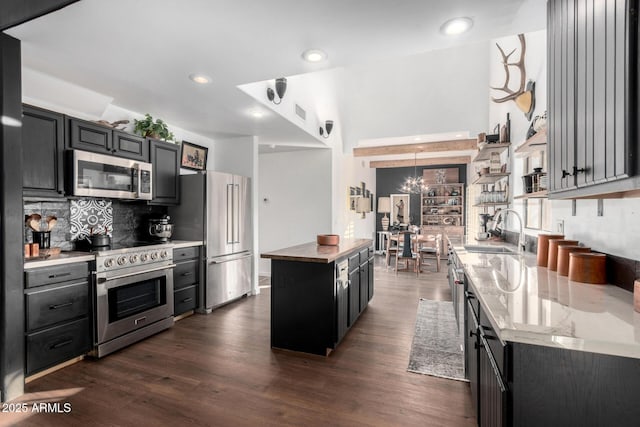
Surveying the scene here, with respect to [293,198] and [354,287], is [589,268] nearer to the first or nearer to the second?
[354,287]

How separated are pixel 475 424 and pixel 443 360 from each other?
81 centimetres

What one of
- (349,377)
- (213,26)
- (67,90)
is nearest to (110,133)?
(67,90)

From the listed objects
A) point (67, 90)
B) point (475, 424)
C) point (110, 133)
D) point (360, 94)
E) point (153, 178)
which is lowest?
point (475, 424)

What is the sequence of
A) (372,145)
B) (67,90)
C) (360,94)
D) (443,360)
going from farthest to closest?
(372,145), (360,94), (67,90), (443,360)

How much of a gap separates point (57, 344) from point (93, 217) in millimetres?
1414

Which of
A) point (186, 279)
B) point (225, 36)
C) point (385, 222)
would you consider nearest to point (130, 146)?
point (186, 279)

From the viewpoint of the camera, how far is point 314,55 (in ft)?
7.94

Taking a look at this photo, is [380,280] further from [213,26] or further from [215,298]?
[213,26]

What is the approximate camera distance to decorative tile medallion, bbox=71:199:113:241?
3186 mm

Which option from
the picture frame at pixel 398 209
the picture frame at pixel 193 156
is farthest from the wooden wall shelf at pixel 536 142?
the picture frame at pixel 398 209

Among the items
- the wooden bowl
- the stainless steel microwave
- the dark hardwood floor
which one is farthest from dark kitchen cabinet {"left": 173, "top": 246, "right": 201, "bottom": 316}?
the wooden bowl

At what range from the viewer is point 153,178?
12.0 ft

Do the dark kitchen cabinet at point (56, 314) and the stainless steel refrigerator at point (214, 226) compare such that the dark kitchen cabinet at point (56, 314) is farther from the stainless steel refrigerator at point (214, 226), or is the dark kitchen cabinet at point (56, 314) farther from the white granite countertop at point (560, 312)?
the white granite countertop at point (560, 312)

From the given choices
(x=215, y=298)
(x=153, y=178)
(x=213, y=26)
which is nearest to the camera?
(x=213, y=26)
